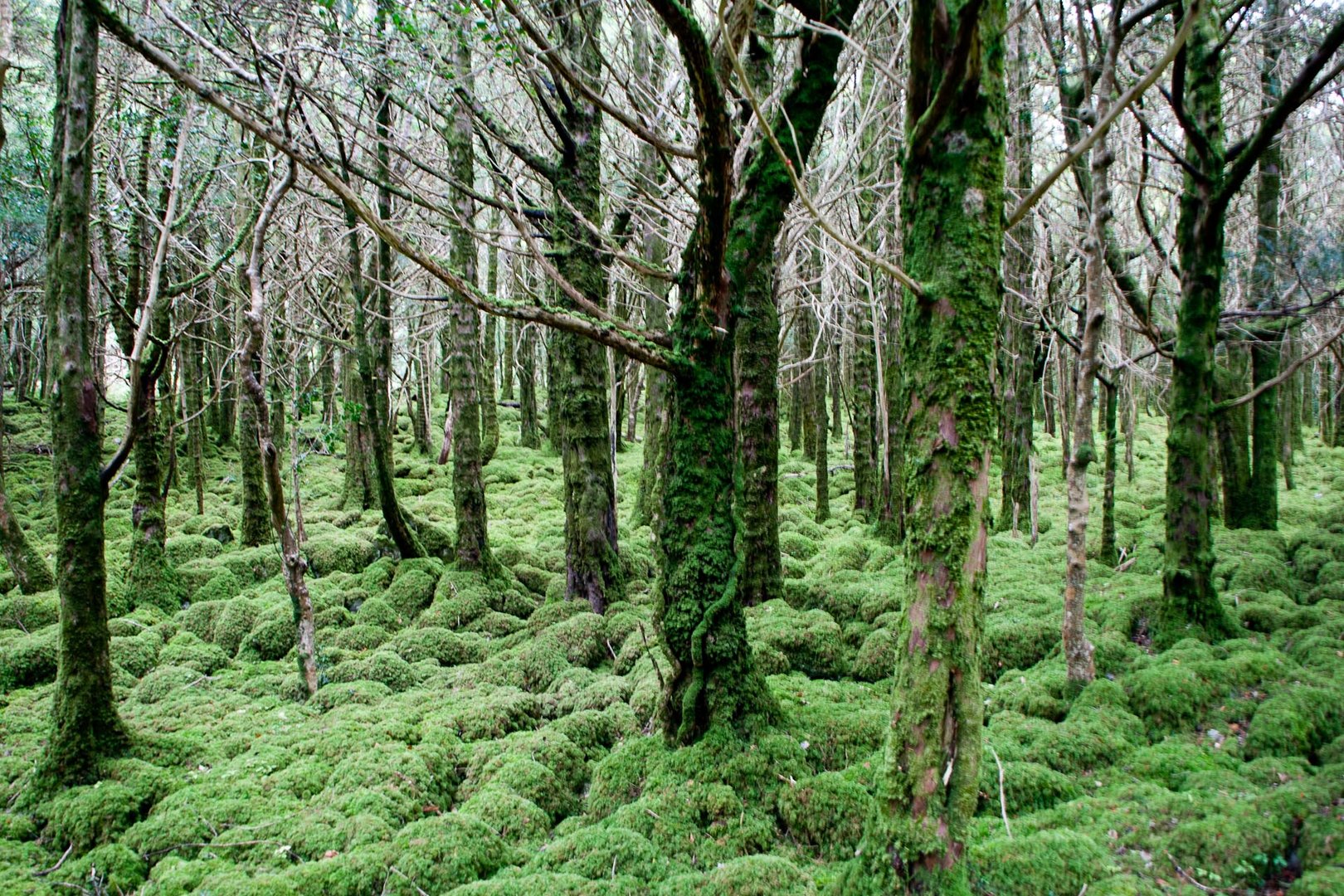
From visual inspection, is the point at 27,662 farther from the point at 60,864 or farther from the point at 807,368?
the point at 807,368

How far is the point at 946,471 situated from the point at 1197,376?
4.34 metres

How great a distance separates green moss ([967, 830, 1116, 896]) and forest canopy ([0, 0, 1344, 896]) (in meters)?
0.02

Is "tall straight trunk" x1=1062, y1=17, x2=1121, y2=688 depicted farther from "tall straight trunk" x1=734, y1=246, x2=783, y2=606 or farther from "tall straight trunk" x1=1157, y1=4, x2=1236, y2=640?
"tall straight trunk" x1=734, y1=246, x2=783, y2=606

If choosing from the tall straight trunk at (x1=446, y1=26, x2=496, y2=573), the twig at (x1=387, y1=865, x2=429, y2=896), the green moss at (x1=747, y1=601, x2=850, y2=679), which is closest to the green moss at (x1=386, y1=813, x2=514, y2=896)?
the twig at (x1=387, y1=865, x2=429, y2=896)

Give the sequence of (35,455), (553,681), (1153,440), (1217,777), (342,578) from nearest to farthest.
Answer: (1217,777)
(553,681)
(342,578)
(35,455)
(1153,440)

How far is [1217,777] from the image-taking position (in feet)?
10.6

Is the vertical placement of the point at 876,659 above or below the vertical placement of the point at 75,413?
below

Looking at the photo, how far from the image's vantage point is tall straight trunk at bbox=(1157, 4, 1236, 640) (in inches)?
197

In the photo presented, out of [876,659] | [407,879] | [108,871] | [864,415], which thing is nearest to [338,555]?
[108,871]

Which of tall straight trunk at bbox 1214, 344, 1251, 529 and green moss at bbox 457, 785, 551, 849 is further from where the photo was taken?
tall straight trunk at bbox 1214, 344, 1251, 529

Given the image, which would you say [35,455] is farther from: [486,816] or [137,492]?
[486,816]

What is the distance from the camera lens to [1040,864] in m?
2.57

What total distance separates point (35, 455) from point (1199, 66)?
22.1 meters

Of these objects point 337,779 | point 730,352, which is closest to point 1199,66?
point 730,352
